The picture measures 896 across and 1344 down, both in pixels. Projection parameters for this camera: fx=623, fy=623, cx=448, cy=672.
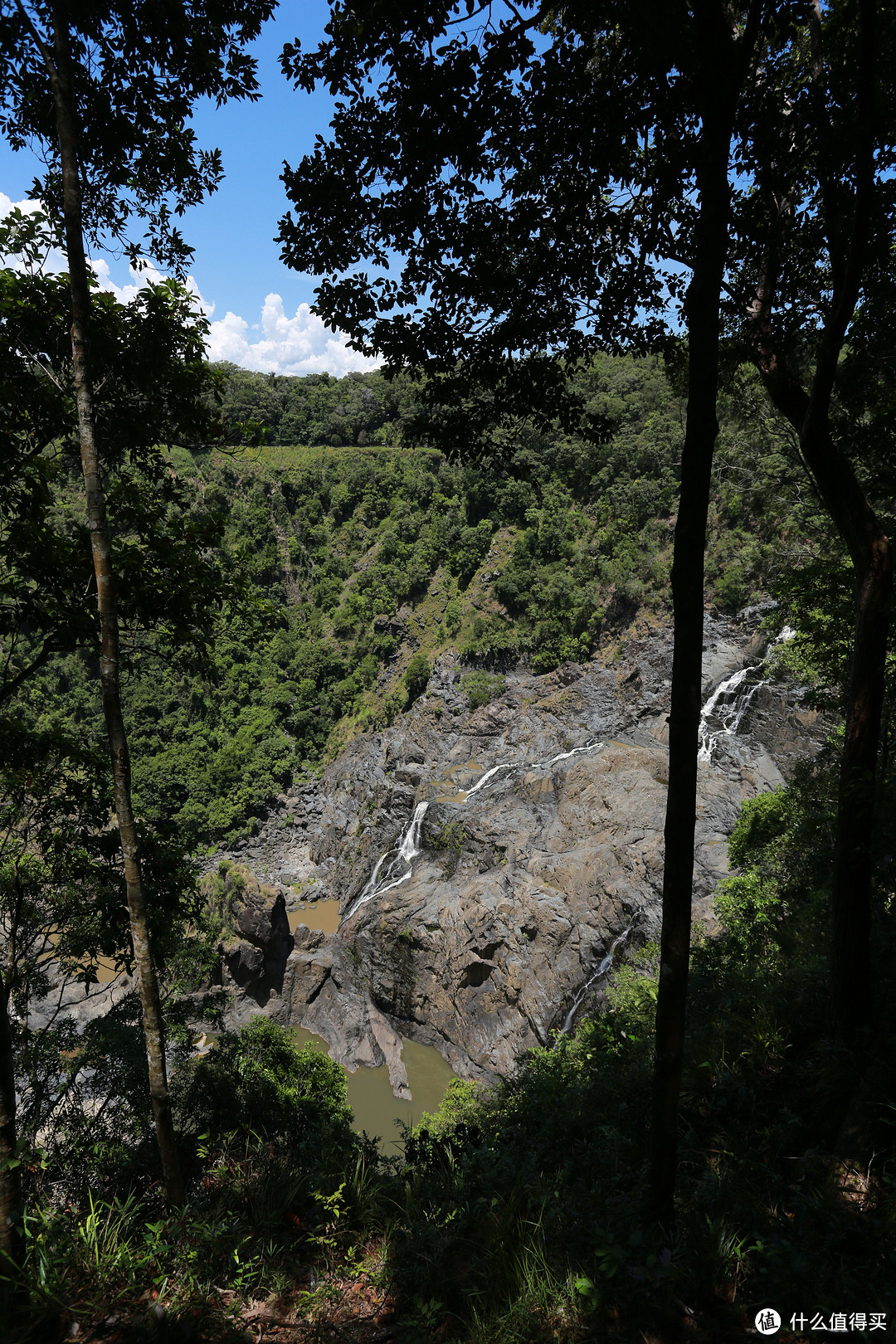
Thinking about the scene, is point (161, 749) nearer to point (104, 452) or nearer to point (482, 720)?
point (482, 720)

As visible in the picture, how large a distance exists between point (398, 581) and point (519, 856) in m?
20.1

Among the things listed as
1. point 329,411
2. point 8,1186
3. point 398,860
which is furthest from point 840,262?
point 329,411

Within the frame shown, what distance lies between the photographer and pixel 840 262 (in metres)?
4.22

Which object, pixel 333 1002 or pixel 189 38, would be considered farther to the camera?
pixel 333 1002

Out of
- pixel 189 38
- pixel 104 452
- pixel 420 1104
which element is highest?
pixel 189 38

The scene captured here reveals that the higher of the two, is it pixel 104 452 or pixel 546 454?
pixel 546 454

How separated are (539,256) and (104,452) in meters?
3.62

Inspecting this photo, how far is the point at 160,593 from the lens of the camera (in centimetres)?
497

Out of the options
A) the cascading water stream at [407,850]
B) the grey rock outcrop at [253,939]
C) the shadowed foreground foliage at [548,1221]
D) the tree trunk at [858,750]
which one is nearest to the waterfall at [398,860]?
the cascading water stream at [407,850]

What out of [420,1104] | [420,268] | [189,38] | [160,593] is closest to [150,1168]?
[160,593]

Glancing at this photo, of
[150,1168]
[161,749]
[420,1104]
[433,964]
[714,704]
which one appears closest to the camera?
[150,1168]

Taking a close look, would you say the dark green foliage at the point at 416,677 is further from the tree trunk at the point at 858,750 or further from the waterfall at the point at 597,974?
the tree trunk at the point at 858,750

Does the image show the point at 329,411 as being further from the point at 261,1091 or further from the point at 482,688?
the point at 261,1091

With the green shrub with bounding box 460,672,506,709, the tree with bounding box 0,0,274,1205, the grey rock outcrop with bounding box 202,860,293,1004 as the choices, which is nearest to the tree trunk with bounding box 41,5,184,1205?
the tree with bounding box 0,0,274,1205
